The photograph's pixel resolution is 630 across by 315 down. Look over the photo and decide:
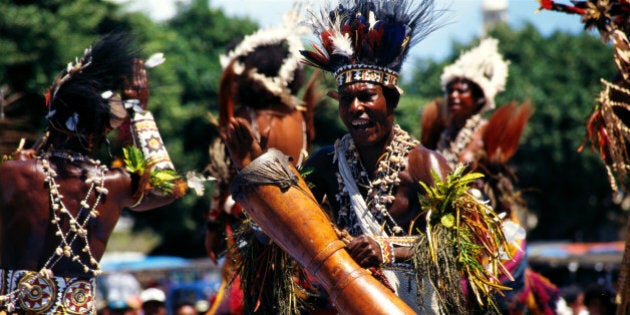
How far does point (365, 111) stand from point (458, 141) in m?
3.41

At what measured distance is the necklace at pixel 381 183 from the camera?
455cm

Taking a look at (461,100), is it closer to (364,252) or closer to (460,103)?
(460,103)

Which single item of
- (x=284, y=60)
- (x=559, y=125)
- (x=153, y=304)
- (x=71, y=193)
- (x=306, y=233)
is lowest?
(x=559, y=125)

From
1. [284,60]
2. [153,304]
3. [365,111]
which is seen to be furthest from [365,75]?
[153,304]

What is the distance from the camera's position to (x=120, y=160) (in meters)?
6.23

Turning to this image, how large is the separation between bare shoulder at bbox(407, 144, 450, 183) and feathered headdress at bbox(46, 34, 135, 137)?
1851 mm

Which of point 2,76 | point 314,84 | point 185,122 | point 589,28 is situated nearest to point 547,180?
point 185,122

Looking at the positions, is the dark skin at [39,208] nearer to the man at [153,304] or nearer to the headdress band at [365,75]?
the headdress band at [365,75]

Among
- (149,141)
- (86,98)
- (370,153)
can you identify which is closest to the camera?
(370,153)

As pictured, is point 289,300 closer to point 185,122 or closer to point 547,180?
point 185,122

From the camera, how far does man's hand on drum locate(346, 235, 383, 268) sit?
13.4 ft

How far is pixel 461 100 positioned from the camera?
8031 mm

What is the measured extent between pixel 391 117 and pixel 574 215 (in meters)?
28.8

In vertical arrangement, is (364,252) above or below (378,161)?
below
